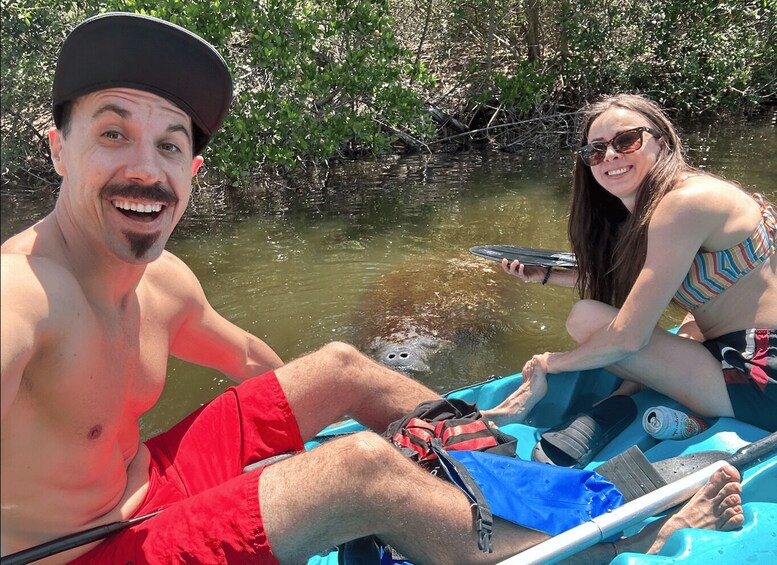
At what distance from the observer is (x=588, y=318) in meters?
3.21

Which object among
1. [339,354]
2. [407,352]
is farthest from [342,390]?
[407,352]

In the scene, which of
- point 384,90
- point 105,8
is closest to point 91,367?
point 105,8

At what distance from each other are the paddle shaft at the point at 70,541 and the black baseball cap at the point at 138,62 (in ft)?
3.37

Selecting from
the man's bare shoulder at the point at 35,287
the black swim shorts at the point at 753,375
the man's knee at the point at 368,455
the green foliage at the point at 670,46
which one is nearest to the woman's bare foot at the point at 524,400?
the black swim shorts at the point at 753,375

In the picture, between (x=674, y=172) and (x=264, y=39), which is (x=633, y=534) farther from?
(x=264, y=39)

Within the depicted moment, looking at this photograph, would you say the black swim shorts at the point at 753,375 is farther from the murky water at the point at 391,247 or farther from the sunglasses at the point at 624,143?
the murky water at the point at 391,247

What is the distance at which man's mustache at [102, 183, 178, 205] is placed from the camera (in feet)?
5.65

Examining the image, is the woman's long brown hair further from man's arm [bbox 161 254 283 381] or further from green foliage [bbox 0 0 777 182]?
green foliage [bbox 0 0 777 182]

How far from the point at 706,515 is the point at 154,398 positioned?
5.94ft

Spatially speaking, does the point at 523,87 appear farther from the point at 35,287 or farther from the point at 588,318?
the point at 35,287

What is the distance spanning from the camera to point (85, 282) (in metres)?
1.74

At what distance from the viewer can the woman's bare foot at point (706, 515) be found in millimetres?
2326

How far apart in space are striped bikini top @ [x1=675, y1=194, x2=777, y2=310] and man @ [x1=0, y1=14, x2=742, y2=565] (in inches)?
33.9

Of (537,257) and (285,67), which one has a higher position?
(285,67)
